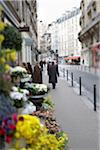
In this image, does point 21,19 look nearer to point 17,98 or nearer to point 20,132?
point 17,98

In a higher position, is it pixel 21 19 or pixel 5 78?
pixel 21 19

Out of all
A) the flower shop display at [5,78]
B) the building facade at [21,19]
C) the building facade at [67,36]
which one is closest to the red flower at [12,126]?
the flower shop display at [5,78]

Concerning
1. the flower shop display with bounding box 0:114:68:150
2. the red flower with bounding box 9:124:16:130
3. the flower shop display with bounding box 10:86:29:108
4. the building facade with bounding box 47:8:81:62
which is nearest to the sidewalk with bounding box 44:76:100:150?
the flower shop display with bounding box 10:86:29:108

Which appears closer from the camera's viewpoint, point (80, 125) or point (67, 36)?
point (80, 125)

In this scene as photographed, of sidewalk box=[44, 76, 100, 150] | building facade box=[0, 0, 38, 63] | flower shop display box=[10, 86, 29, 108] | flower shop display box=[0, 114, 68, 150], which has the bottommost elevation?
A: sidewalk box=[44, 76, 100, 150]

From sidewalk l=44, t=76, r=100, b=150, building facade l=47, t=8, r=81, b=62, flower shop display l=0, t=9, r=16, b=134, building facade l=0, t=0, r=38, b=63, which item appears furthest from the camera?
building facade l=47, t=8, r=81, b=62

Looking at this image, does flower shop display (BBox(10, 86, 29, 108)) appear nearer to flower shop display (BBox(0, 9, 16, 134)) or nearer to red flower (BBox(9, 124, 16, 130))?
flower shop display (BBox(0, 9, 16, 134))

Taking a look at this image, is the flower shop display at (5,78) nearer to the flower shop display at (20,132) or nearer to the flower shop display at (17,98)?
the flower shop display at (20,132)

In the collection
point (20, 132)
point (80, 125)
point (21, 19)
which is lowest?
point (80, 125)

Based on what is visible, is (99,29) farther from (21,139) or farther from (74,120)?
(21,139)

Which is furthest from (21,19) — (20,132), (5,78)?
(20,132)

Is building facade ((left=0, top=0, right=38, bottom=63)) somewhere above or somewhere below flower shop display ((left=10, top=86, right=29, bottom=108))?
above

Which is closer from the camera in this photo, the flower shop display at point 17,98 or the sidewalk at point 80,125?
the flower shop display at point 17,98

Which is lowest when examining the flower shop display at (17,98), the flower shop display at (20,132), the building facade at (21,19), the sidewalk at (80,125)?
the sidewalk at (80,125)
